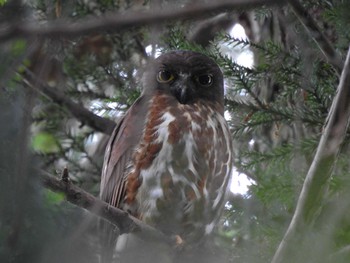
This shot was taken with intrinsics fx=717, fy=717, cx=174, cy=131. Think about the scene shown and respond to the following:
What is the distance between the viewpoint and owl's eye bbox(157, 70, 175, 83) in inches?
159

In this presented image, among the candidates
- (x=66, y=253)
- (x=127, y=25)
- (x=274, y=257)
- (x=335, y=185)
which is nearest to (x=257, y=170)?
(x=335, y=185)

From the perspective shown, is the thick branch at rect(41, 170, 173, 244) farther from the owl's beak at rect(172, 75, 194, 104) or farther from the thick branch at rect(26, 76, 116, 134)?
the thick branch at rect(26, 76, 116, 134)

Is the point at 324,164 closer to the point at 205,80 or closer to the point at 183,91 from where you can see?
the point at 183,91

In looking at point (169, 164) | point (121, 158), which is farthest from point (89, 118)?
point (169, 164)

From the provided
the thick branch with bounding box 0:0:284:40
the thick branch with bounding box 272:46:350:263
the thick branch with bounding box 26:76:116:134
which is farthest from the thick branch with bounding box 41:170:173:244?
the thick branch with bounding box 26:76:116:134

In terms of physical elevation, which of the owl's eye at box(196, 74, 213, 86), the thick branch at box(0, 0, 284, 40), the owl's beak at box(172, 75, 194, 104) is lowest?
the thick branch at box(0, 0, 284, 40)

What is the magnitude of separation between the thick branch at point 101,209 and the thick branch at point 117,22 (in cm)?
82

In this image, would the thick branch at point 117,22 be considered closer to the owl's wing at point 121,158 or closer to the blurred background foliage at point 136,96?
the blurred background foliage at point 136,96

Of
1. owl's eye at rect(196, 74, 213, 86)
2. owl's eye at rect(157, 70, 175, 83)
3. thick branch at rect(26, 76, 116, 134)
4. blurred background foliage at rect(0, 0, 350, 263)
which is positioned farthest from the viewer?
thick branch at rect(26, 76, 116, 134)

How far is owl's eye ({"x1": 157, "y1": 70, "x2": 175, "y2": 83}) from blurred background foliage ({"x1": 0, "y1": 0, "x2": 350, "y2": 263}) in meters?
0.13

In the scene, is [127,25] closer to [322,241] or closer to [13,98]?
[13,98]

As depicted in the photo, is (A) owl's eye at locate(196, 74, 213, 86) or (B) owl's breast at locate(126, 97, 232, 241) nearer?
(B) owl's breast at locate(126, 97, 232, 241)

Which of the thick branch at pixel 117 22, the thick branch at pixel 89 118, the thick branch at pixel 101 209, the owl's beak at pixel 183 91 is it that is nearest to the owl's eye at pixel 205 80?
the owl's beak at pixel 183 91

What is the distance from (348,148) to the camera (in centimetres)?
352
